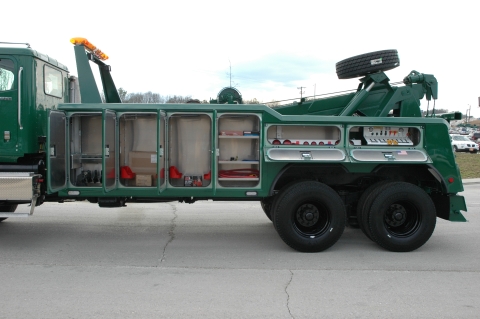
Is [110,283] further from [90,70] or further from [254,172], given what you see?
[90,70]

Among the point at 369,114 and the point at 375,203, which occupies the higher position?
the point at 369,114

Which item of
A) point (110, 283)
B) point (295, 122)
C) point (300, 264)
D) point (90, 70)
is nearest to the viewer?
point (110, 283)

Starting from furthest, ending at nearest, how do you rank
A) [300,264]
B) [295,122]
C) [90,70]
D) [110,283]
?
1. [90,70]
2. [295,122]
3. [300,264]
4. [110,283]

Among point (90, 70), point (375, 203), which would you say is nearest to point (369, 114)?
point (375, 203)

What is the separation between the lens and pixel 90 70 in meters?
7.05

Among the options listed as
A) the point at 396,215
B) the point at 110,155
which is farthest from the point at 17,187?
the point at 396,215

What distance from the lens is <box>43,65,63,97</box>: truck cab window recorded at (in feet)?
23.0

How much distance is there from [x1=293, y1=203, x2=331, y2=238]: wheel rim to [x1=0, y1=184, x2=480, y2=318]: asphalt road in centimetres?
35

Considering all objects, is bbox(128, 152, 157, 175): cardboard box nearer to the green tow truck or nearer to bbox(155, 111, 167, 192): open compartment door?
the green tow truck

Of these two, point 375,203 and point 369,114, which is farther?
point 369,114

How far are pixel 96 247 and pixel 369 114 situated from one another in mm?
4929

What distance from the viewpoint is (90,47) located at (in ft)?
23.7

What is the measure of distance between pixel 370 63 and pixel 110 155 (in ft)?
14.6

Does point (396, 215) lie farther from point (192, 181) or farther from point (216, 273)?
point (192, 181)
